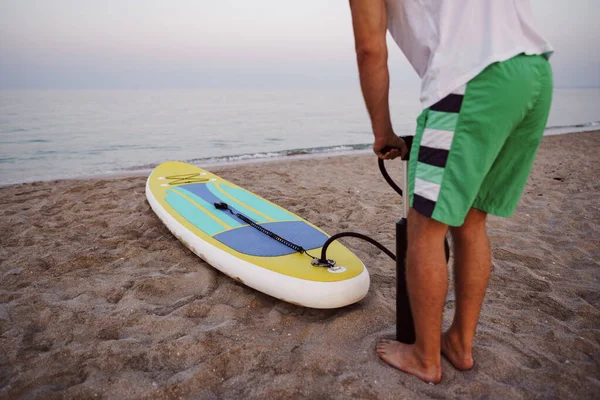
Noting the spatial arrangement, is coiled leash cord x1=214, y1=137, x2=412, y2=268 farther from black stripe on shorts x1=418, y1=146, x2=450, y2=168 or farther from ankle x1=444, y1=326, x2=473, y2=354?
ankle x1=444, y1=326, x2=473, y2=354

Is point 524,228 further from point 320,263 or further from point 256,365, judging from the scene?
point 256,365

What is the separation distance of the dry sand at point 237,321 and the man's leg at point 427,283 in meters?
0.11

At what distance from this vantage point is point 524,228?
3441 mm

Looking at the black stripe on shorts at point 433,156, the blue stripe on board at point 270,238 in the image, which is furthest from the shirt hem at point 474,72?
the blue stripe on board at point 270,238

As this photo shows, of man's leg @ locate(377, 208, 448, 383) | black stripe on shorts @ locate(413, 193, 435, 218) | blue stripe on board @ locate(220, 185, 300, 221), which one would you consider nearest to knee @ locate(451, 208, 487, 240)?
man's leg @ locate(377, 208, 448, 383)

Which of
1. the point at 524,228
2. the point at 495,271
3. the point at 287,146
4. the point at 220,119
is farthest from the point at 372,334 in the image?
the point at 220,119

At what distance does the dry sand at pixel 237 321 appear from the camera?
1626 millimetres

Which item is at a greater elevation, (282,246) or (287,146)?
→ (282,246)

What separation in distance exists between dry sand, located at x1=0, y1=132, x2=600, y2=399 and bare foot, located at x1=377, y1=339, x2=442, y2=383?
34mm

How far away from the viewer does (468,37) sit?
1.32m

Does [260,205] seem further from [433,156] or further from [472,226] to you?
[433,156]

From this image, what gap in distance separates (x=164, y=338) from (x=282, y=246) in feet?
2.78

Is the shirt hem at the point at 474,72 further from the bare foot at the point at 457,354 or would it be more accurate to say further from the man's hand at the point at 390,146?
the bare foot at the point at 457,354

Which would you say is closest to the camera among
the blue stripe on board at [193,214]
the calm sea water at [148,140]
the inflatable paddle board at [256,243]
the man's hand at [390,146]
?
the man's hand at [390,146]
